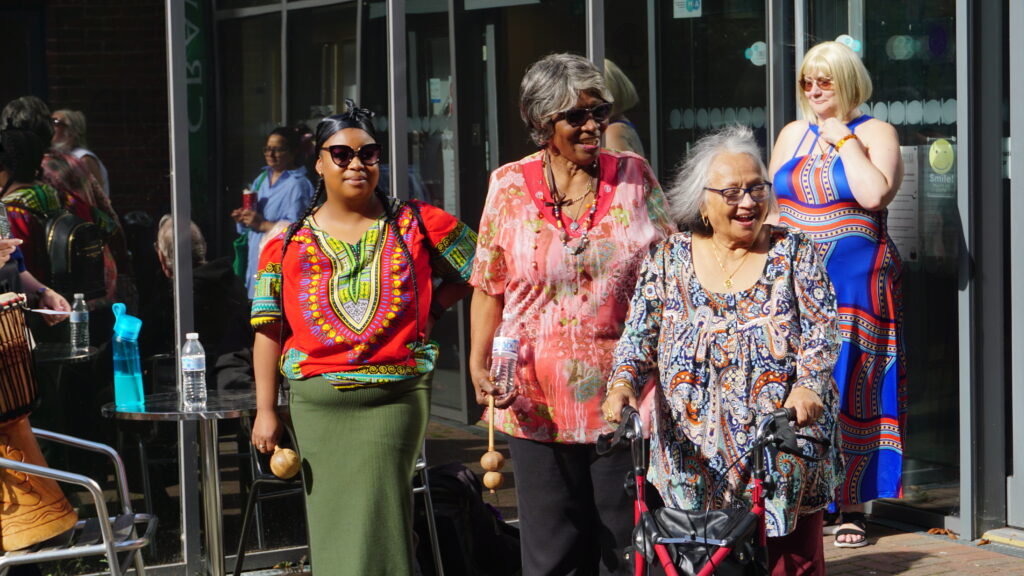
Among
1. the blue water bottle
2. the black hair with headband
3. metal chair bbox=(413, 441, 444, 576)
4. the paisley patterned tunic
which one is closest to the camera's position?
the paisley patterned tunic

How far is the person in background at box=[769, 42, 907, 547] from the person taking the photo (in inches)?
244

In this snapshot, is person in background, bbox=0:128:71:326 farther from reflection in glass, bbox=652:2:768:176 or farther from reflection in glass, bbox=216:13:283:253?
reflection in glass, bbox=652:2:768:176

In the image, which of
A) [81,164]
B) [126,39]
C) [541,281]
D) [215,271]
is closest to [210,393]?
[215,271]

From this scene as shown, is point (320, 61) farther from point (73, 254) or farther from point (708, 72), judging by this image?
point (708, 72)

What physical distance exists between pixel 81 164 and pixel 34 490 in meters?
2.07

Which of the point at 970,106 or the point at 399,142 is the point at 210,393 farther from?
the point at 970,106

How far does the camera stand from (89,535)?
15.4ft

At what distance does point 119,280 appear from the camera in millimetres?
6211

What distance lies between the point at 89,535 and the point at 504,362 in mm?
1552

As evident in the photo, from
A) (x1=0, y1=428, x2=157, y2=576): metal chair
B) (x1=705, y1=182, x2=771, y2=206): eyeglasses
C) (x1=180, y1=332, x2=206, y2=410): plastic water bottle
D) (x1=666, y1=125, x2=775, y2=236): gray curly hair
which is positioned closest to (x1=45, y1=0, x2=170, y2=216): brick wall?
(x1=180, y1=332, x2=206, y2=410): plastic water bottle

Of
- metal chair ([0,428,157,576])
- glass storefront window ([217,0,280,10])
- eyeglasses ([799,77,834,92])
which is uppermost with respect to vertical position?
glass storefront window ([217,0,280,10])

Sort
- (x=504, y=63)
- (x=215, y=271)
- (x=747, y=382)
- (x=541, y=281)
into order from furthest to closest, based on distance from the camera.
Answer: (x=504, y=63) → (x=215, y=271) → (x=541, y=281) → (x=747, y=382)

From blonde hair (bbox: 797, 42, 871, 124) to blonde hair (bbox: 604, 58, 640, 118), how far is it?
0.83 metres

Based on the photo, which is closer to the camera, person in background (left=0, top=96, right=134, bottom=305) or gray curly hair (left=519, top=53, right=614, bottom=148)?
gray curly hair (left=519, top=53, right=614, bottom=148)
